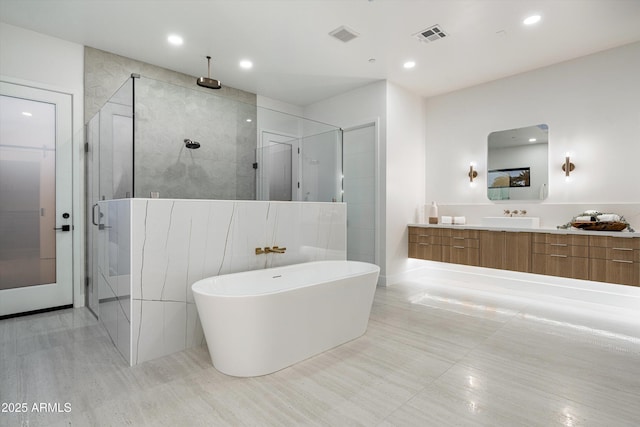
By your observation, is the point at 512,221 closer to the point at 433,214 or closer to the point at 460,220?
the point at 460,220

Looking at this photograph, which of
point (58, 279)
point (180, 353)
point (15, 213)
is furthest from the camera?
point (58, 279)

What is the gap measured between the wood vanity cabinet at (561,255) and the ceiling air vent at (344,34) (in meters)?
3.08

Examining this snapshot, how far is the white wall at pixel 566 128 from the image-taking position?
3469 millimetres

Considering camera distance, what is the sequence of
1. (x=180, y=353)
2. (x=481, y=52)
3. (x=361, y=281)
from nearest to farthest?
(x=180, y=353) < (x=361, y=281) < (x=481, y=52)

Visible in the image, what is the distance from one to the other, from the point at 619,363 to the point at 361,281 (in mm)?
1954

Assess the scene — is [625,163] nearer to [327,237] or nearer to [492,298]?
[492,298]

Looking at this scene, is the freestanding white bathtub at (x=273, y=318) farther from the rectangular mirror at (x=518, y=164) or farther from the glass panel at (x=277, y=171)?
the rectangular mirror at (x=518, y=164)

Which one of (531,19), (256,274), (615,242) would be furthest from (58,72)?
(615,242)

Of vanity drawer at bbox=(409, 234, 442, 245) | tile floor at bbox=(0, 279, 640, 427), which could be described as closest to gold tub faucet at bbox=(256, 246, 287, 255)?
tile floor at bbox=(0, 279, 640, 427)

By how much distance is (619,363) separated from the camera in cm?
227

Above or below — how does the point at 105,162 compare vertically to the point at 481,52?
below

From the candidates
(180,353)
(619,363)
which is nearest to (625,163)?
(619,363)

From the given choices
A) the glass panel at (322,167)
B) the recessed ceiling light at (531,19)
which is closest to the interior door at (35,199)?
the glass panel at (322,167)

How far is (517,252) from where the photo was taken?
12.3 ft
